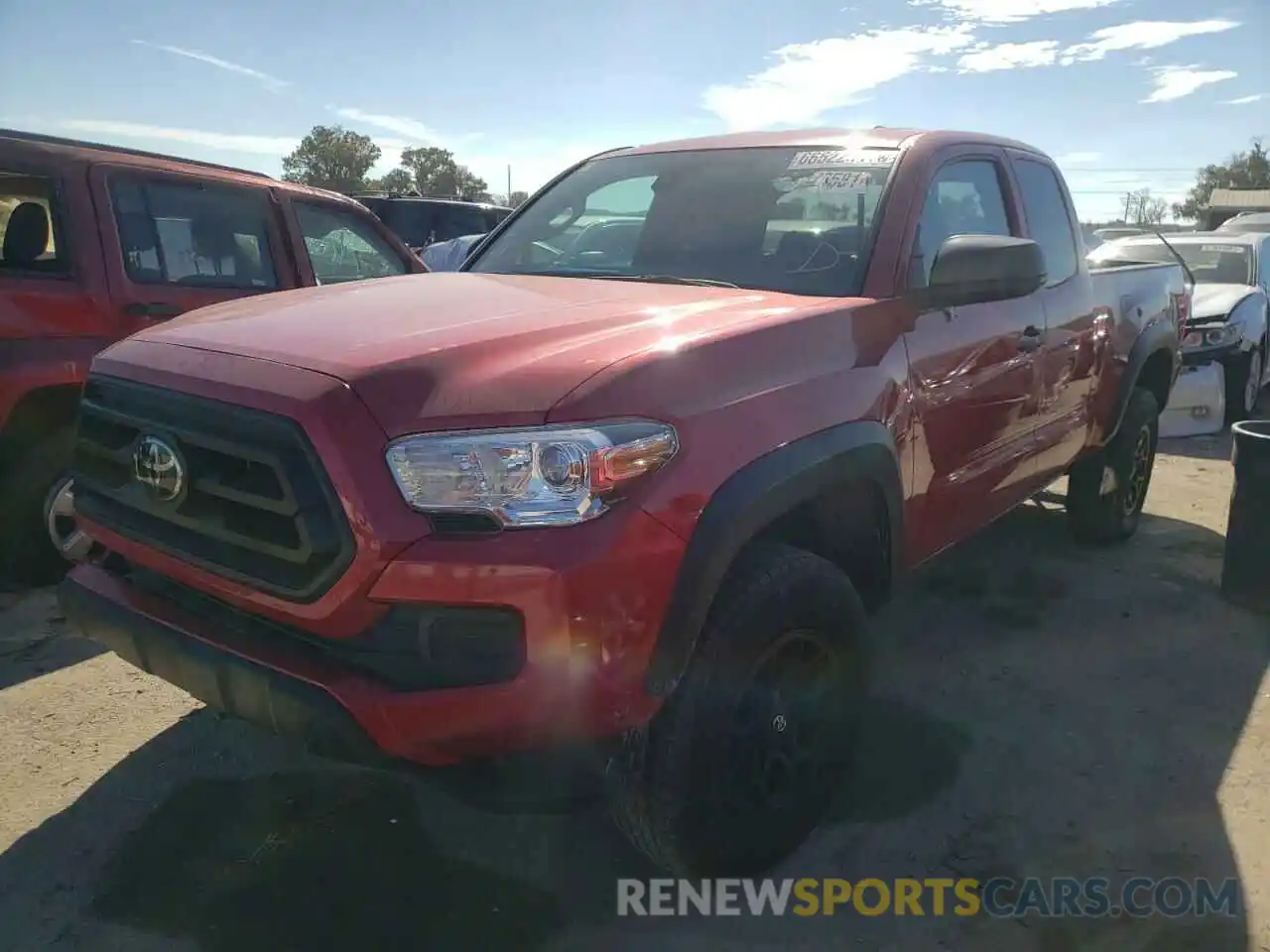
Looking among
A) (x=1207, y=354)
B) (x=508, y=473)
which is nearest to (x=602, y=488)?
(x=508, y=473)

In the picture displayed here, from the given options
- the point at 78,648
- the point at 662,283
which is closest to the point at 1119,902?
the point at 662,283

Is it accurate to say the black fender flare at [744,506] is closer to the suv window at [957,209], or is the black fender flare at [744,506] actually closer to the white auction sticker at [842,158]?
the suv window at [957,209]

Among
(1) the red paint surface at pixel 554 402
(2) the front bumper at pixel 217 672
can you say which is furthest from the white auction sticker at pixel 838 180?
(2) the front bumper at pixel 217 672

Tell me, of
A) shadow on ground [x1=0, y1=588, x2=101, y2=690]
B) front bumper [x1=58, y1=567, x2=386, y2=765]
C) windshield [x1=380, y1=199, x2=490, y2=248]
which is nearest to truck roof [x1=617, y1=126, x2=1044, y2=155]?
front bumper [x1=58, y1=567, x2=386, y2=765]

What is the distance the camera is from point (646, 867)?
265 centimetres

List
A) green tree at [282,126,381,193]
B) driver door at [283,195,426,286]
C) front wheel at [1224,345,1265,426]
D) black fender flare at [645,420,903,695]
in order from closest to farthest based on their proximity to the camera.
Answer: black fender flare at [645,420,903,695] < driver door at [283,195,426,286] < front wheel at [1224,345,1265,426] < green tree at [282,126,381,193]

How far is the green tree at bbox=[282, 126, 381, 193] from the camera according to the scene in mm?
62647

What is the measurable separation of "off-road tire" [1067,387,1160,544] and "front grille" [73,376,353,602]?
4208mm

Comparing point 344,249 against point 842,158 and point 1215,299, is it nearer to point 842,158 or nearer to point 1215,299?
point 842,158

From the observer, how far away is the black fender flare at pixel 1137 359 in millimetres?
4715

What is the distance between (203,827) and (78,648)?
1503mm

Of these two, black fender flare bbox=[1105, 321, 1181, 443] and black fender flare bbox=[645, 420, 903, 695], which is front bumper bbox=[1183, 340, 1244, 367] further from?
black fender flare bbox=[645, 420, 903, 695]

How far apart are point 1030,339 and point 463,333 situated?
2.30 m

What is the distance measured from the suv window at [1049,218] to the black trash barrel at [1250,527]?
1.14 metres
